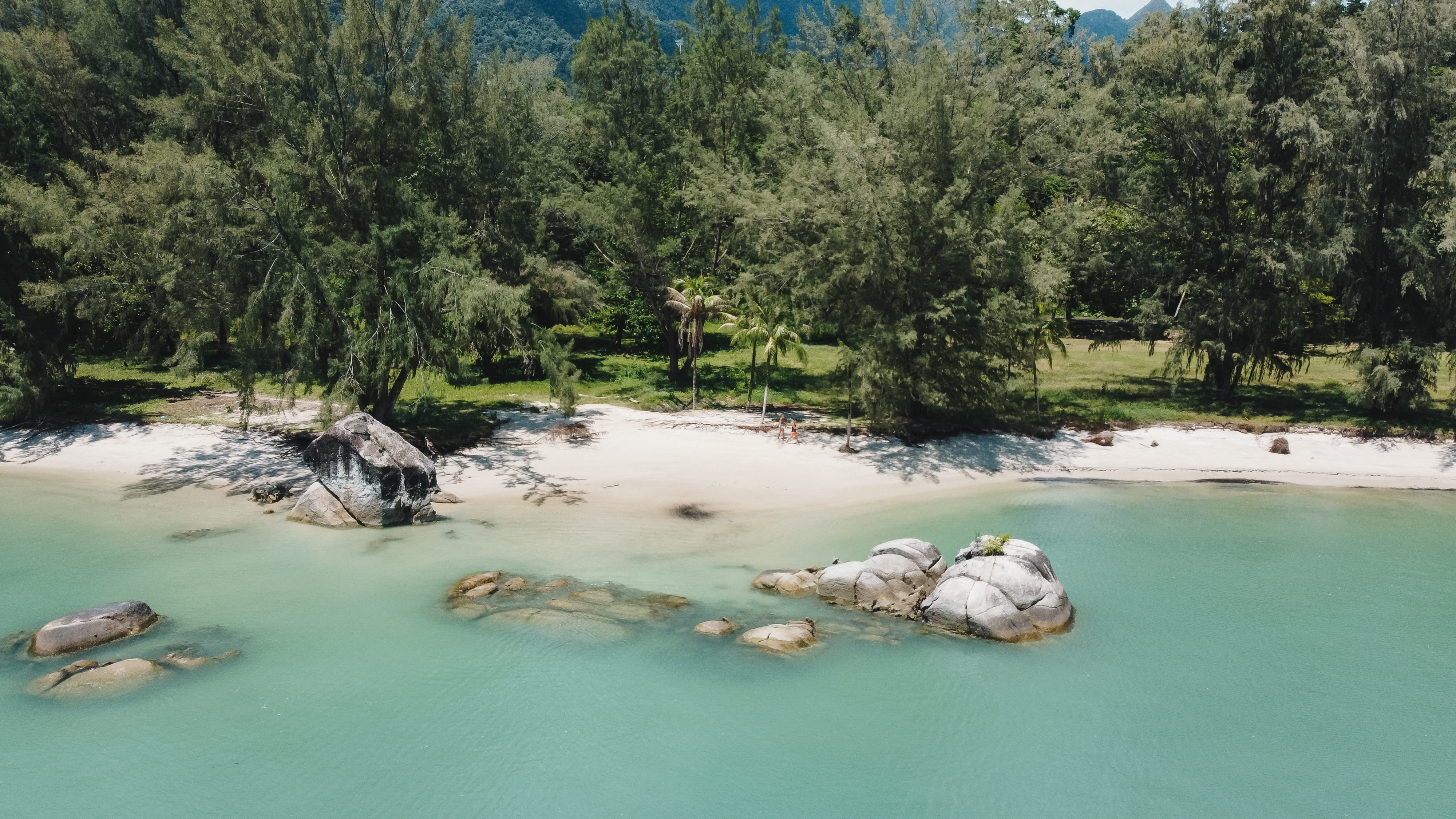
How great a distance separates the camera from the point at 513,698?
14867mm

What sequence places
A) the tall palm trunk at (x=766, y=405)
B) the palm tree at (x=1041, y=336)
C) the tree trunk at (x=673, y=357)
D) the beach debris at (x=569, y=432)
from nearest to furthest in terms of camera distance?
the beach debris at (x=569, y=432), the palm tree at (x=1041, y=336), the tall palm trunk at (x=766, y=405), the tree trunk at (x=673, y=357)

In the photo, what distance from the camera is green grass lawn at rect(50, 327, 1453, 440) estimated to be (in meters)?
30.6

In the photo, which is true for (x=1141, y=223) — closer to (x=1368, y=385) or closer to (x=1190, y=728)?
(x=1368, y=385)

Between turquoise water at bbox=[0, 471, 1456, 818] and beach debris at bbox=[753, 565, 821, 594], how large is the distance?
39 centimetres

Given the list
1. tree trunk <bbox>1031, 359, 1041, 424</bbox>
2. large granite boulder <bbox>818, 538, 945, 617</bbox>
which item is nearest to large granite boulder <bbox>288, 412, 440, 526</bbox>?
large granite boulder <bbox>818, 538, 945, 617</bbox>

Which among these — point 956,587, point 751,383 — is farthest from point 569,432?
point 956,587

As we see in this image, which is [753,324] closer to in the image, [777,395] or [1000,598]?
[777,395]

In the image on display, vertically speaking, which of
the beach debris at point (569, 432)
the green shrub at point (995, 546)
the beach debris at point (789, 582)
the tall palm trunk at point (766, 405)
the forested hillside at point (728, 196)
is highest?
the forested hillside at point (728, 196)

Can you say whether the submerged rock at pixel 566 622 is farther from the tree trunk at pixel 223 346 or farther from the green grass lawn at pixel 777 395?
the tree trunk at pixel 223 346

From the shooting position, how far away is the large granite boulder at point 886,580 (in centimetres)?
1806

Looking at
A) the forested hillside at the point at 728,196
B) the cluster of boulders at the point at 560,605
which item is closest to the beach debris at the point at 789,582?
the cluster of boulders at the point at 560,605

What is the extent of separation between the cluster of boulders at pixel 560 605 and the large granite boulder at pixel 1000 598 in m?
4.94

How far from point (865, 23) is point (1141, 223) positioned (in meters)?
13.7

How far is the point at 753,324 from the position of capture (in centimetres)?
3072
